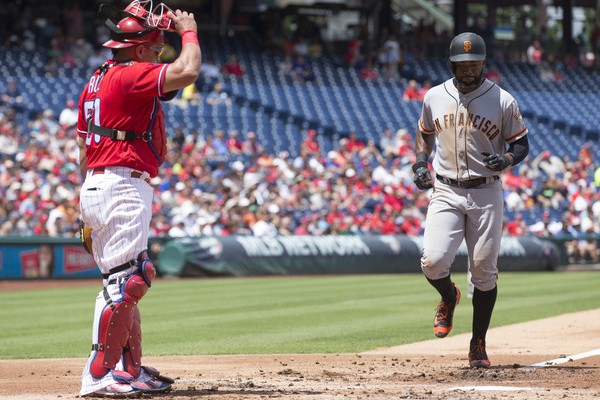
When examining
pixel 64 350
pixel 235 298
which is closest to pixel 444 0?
pixel 235 298

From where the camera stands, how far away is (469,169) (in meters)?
7.12

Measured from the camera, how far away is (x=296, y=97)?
1209 inches

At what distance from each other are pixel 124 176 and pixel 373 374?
2.10 meters

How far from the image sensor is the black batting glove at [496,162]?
22.5 ft

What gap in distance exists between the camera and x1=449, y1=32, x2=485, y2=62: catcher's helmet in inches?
279

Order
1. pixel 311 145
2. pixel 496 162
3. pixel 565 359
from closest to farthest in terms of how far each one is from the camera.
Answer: pixel 496 162, pixel 565 359, pixel 311 145

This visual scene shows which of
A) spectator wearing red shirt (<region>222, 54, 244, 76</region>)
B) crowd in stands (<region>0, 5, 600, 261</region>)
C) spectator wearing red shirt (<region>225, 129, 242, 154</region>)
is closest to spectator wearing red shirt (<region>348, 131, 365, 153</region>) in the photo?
crowd in stands (<region>0, 5, 600, 261</region>)

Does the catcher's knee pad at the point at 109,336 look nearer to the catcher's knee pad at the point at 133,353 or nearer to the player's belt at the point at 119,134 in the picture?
A: the catcher's knee pad at the point at 133,353

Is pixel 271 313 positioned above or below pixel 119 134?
below

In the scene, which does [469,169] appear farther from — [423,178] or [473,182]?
[423,178]

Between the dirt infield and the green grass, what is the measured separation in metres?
0.89

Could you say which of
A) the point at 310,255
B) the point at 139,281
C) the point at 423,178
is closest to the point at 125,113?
the point at 139,281

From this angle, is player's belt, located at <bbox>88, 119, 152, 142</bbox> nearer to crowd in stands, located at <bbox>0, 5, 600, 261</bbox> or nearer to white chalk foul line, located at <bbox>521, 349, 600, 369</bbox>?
white chalk foul line, located at <bbox>521, 349, 600, 369</bbox>

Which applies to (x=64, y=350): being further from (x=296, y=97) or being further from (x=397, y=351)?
(x=296, y=97)
